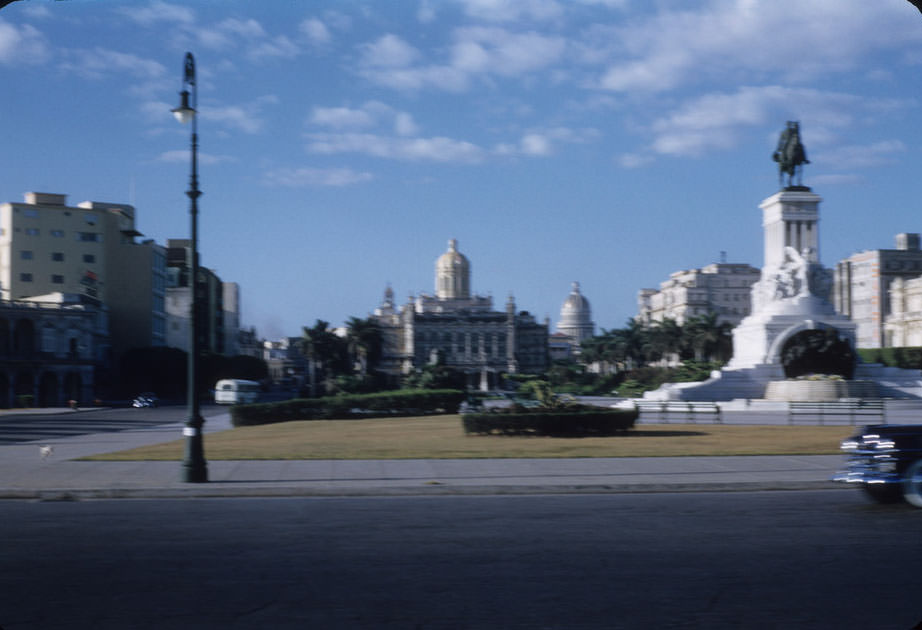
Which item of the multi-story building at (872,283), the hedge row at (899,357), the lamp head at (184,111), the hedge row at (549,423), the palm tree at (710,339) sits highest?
the multi-story building at (872,283)

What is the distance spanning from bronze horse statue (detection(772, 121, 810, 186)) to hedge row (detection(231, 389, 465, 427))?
26.6 m

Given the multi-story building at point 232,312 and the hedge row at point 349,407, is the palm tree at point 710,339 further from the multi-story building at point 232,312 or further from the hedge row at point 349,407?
the multi-story building at point 232,312

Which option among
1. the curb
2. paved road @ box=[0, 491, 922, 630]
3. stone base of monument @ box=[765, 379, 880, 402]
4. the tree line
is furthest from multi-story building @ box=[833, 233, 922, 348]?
paved road @ box=[0, 491, 922, 630]

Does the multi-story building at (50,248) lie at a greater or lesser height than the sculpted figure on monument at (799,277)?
greater

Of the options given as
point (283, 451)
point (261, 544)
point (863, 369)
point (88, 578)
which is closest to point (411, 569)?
point (261, 544)

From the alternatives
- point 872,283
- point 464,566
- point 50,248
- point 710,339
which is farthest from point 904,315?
point 464,566

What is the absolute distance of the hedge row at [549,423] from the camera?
2664cm

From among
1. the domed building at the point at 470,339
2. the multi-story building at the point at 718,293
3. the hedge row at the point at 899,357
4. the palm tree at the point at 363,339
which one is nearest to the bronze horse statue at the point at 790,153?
the hedge row at the point at 899,357

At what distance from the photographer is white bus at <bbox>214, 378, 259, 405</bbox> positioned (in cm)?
7819

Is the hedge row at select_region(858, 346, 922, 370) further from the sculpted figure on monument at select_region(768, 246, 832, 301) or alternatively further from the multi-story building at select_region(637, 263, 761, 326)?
the multi-story building at select_region(637, 263, 761, 326)

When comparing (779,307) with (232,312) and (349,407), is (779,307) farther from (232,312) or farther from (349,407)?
(232,312)

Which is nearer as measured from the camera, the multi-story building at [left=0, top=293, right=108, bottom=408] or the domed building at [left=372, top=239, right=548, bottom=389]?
the multi-story building at [left=0, top=293, right=108, bottom=408]

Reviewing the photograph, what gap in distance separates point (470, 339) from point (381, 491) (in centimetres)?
17205

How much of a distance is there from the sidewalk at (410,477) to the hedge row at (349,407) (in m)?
17.9
